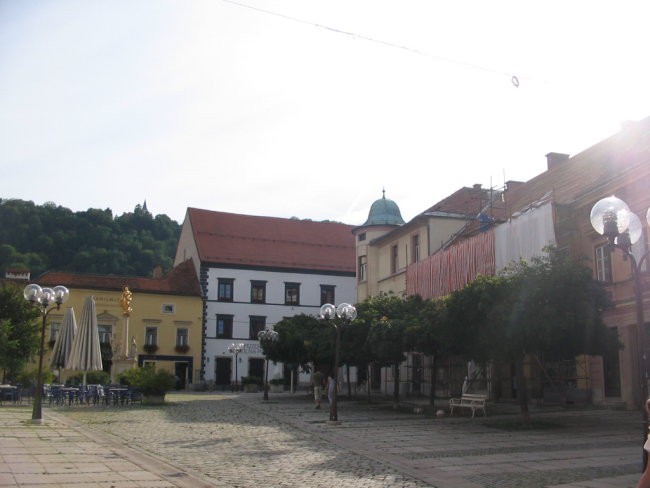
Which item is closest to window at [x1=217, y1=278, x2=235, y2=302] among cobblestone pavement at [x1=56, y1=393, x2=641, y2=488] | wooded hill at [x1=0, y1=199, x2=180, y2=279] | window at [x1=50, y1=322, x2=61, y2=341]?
window at [x1=50, y1=322, x2=61, y2=341]

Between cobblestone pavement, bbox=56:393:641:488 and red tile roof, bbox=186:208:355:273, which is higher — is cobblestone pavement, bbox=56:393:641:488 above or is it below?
below

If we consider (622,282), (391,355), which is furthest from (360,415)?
(622,282)

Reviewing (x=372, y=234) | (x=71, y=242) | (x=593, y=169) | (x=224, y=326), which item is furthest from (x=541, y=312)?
(x=71, y=242)

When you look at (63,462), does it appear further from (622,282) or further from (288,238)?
(288,238)

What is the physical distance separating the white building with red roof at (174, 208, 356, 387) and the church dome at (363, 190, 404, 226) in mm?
17468

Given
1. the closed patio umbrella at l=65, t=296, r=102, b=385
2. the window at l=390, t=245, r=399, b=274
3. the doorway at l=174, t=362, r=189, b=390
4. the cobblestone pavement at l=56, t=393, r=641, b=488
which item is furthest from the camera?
the doorway at l=174, t=362, r=189, b=390

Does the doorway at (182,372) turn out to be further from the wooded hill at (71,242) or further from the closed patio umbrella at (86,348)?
the closed patio umbrella at (86,348)

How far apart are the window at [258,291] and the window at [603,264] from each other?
3971cm

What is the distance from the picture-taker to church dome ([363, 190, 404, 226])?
4612cm

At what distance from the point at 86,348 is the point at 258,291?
3388 cm

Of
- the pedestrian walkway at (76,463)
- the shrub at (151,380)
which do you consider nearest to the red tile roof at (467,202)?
the shrub at (151,380)

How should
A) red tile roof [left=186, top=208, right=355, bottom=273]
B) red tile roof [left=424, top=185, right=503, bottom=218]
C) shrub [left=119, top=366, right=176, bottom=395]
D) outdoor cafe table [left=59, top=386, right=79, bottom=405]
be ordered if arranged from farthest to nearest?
red tile roof [left=186, top=208, right=355, bottom=273], red tile roof [left=424, top=185, right=503, bottom=218], shrub [left=119, top=366, right=176, bottom=395], outdoor cafe table [left=59, top=386, right=79, bottom=405]

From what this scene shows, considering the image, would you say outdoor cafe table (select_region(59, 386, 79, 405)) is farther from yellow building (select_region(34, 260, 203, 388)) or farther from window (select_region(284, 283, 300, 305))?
window (select_region(284, 283, 300, 305))

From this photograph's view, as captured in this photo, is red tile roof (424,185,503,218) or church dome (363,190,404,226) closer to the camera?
red tile roof (424,185,503,218)
